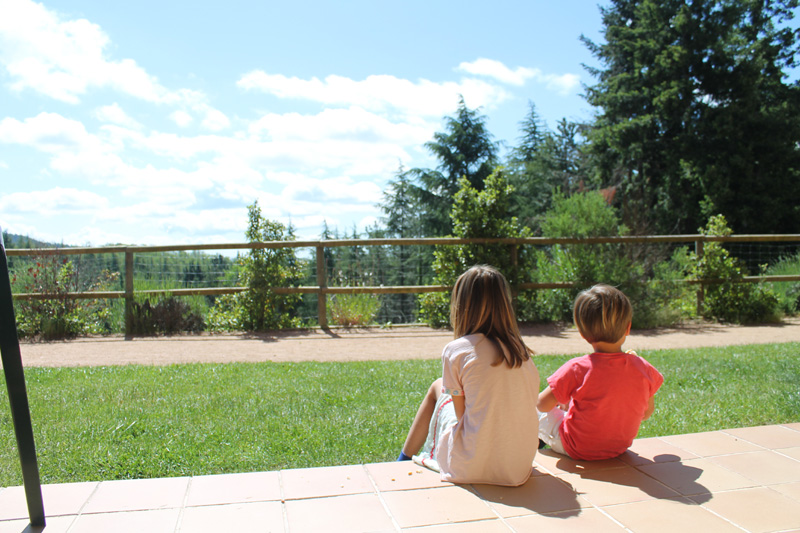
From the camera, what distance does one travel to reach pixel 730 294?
10039 mm

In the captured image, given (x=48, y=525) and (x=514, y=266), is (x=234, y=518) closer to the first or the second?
(x=48, y=525)

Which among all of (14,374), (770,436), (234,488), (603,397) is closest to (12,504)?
(14,374)

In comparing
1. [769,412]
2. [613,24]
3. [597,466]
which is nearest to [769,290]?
[769,412]

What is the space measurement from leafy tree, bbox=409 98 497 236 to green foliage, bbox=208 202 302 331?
1822cm

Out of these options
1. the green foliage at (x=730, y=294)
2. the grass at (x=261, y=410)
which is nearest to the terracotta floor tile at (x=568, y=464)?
the grass at (x=261, y=410)

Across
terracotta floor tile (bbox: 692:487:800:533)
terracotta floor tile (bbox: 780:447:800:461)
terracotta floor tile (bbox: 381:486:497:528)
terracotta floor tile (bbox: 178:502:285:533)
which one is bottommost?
terracotta floor tile (bbox: 692:487:800:533)

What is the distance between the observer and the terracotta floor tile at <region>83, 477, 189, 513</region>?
8.07 ft

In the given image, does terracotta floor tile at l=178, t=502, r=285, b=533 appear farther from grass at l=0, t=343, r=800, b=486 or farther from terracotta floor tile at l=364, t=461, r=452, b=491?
grass at l=0, t=343, r=800, b=486

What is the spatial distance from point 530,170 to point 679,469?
27.7 m

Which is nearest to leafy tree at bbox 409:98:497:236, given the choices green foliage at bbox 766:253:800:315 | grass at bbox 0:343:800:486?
green foliage at bbox 766:253:800:315

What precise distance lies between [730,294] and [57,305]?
10.8 meters

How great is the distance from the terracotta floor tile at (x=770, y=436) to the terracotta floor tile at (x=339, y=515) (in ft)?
7.29

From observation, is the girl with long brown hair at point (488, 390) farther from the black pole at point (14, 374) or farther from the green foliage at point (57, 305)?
the green foliage at point (57, 305)

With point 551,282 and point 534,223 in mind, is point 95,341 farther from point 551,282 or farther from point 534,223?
point 534,223
